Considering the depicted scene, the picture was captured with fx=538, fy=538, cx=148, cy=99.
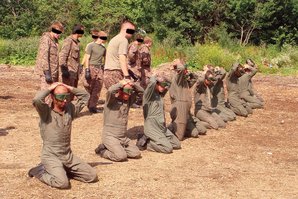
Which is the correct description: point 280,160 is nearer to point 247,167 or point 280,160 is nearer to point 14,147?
point 247,167

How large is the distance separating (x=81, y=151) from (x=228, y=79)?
5.51 meters

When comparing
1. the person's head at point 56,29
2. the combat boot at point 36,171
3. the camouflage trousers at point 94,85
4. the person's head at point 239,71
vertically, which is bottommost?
the combat boot at point 36,171

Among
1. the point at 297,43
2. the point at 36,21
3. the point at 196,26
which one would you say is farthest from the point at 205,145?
the point at 36,21

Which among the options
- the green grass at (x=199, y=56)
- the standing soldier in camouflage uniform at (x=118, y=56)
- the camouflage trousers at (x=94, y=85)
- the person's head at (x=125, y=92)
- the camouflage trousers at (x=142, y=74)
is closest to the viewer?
the person's head at (x=125, y=92)

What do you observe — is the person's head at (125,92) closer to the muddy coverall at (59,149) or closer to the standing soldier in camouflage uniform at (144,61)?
the muddy coverall at (59,149)

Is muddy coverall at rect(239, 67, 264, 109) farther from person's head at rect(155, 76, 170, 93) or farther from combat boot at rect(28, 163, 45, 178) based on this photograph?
combat boot at rect(28, 163, 45, 178)

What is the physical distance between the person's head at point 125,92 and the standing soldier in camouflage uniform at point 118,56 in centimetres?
167

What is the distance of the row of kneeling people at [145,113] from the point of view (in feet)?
23.2

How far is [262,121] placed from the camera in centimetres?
1259

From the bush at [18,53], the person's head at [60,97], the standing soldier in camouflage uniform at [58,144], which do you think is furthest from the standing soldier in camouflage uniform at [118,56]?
the bush at [18,53]

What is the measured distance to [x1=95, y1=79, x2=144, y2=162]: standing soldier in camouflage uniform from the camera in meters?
8.39

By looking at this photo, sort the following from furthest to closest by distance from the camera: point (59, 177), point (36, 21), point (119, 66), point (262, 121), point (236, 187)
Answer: point (36, 21) → point (262, 121) → point (119, 66) → point (236, 187) → point (59, 177)

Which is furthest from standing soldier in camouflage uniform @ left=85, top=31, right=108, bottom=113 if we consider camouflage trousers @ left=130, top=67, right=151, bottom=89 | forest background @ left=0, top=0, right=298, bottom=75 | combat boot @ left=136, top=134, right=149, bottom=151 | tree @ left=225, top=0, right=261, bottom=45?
tree @ left=225, top=0, right=261, bottom=45

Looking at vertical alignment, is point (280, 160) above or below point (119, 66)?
below
